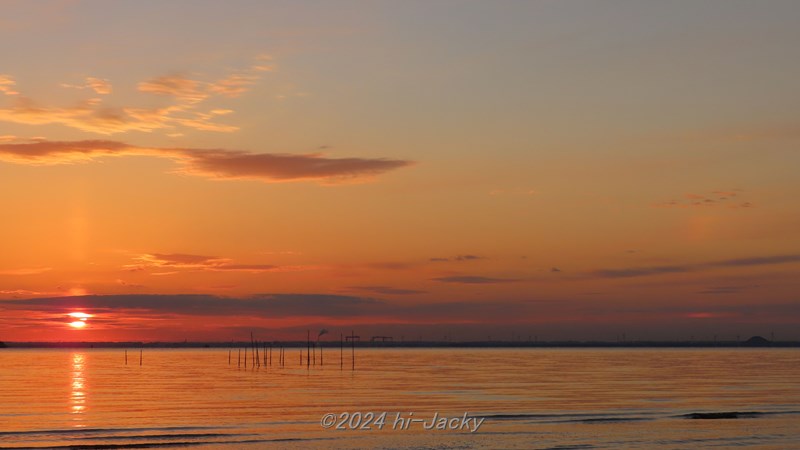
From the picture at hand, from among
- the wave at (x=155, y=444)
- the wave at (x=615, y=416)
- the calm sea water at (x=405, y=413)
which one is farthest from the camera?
the wave at (x=615, y=416)

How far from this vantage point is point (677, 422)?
6100 centimetres

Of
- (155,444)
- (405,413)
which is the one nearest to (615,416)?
(405,413)

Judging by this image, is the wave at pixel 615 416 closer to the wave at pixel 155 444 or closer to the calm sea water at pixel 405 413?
the calm sea water at pixel 405 413

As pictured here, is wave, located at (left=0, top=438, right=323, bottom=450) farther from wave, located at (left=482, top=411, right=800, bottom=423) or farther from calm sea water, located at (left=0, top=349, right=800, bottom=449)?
wave, located at (left=482, top=411, right=800, bottom=423)

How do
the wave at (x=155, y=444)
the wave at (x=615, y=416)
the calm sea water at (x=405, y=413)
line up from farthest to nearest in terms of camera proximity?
the wave at (x=615, y=416), the calm sea water at (x=405, y=413), the wave at (x=155, y=444)

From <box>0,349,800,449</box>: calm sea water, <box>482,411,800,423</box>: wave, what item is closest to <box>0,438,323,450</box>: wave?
<box>0,349,800,449</box>: calm sea water

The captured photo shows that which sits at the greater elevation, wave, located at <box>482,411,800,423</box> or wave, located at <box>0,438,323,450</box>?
wave, located at <box>0,438,323,450</box>

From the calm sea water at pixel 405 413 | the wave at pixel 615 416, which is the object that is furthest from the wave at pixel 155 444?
the wave at pixel 615 416

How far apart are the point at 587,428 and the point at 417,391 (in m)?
34.4

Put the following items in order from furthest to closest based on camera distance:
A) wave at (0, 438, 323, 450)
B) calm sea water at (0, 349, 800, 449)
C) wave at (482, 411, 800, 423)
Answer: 1. wave at (482, 411, 800, 423)
2. calm sea water at (0, 349, 800, 449)
3. wave at (0, 438, 323, 450)

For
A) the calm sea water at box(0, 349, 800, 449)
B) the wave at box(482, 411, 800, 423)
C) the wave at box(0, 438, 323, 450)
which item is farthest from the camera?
the wave at box(482, 411, 800, 423)

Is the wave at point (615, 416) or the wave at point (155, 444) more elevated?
the wave at point (155, 444)

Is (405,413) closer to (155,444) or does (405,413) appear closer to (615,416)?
(615,416)

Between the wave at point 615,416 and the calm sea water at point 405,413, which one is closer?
Answer: the calm sea water at point 405,413
